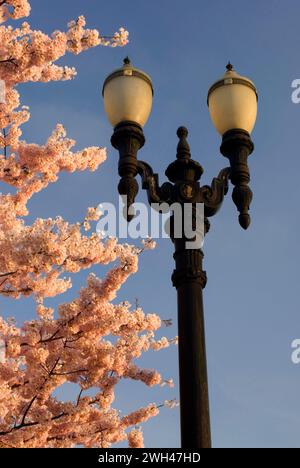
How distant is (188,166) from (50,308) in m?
9.27

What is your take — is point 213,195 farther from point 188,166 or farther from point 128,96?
point 128,96

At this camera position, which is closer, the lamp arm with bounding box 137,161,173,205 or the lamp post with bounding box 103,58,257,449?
the lamp post with bounding box 103,58,257,449

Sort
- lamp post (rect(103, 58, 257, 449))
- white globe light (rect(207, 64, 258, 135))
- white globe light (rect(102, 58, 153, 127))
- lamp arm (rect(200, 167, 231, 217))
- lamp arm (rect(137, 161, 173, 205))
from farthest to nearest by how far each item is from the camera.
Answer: white globe light (rect(207, 64, 258, 135)) < white globe light (rect(102, 58, 153, 127)) < lamp arm (rect(200, 167, 231, 217)) < lamp arm (rect(137, 161, 173, 205)) < lamp post (rect(103, 58, 257, 449))

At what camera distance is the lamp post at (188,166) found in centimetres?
521

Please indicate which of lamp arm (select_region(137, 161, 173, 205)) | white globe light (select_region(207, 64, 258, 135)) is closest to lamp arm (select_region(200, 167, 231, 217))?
lamp arm (select_region(137, 161, 173, 205))

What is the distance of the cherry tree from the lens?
40.1 ft

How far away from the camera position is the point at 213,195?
19.2 ft

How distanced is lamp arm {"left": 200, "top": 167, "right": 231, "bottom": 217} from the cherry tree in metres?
5.23

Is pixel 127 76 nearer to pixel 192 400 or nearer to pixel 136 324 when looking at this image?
pixel 192 400

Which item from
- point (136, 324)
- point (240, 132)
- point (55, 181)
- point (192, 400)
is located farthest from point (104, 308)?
point (192, 400)

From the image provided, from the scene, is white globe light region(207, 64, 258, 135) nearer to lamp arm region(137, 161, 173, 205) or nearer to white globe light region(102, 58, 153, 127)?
Answer: white globe light region(102, 58, 153, 127)

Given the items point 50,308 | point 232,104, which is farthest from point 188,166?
point 50,308

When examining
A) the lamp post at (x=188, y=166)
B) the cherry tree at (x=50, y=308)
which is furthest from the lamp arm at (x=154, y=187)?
the cherry tree at (x=50, y=308)
